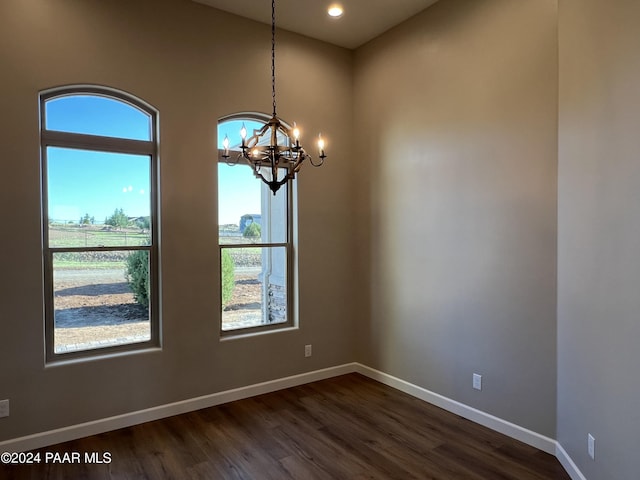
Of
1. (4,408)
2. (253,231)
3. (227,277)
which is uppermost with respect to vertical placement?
(253,231)

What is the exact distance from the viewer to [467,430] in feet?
10.8

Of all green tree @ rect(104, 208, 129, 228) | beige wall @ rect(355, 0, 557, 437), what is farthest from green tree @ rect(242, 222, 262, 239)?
beige wall @ rect(355, 0, 557, 437)

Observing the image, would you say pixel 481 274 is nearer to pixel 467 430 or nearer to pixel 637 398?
pixel 467 430

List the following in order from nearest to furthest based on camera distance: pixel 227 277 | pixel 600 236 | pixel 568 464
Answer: pixel 600 236 < pixel 568 464 < pixel 227 277

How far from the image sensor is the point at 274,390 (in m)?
4.16

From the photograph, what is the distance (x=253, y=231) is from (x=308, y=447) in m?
2.11

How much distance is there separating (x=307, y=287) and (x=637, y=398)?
118 inches

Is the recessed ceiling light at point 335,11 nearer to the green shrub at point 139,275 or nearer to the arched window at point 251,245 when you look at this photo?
the arched window at point 251,245

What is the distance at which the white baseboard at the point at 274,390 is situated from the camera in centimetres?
295

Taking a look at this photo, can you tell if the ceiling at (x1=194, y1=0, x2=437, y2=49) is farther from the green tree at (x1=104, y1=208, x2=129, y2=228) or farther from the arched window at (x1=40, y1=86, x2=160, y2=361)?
the green tree at (x1=104, y1=208, x2=129, y2=228)

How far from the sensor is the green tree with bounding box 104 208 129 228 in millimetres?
3479

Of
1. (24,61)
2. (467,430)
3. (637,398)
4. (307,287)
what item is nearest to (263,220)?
(307,287)

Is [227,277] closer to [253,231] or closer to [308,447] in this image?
[253,231]

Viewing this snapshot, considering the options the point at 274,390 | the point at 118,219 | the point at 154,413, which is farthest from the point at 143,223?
the point at 274,390
